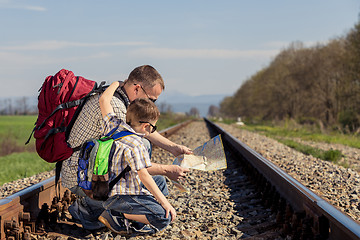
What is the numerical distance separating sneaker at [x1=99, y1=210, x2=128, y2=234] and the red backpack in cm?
60

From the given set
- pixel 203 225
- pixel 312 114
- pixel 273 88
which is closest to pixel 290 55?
pixel 273 88

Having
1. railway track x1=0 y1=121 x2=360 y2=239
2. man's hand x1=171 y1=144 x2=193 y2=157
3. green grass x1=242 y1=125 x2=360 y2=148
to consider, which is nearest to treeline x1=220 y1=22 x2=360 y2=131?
green grass x1=242 y1=125 x2=360 y2=148

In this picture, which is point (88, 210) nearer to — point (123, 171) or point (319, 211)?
point (123, 171)

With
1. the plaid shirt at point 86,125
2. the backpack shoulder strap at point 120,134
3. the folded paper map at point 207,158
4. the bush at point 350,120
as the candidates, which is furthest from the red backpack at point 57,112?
the bush at point 350,120

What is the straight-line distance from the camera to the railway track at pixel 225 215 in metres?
2.99

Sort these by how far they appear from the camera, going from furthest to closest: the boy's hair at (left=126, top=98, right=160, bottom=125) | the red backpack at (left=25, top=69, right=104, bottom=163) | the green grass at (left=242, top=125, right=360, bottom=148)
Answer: the green grass at (left=242, top=125, right=360, bottom=148)
the red backpack at (left=25, top=69, right=104, bottom=163)
the boy's hair at (left=126, top=98, right=160, bottom=125)

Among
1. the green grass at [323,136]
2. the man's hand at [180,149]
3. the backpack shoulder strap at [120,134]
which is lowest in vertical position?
the green grass at [323,136]

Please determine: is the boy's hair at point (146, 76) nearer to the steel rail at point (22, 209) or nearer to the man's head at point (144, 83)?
the man's head at point (144, 83)

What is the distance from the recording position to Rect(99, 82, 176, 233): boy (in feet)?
9.38

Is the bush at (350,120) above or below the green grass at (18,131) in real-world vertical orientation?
above

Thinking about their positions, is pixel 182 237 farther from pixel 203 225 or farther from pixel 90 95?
pixel 90 95

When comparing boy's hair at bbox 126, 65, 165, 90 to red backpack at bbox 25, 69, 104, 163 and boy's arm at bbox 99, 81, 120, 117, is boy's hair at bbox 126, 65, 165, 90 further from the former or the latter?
red backpack at bbox 25, 69, 104, 163

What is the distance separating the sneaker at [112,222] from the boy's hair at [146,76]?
109cm

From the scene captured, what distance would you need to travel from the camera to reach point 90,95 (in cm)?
330
